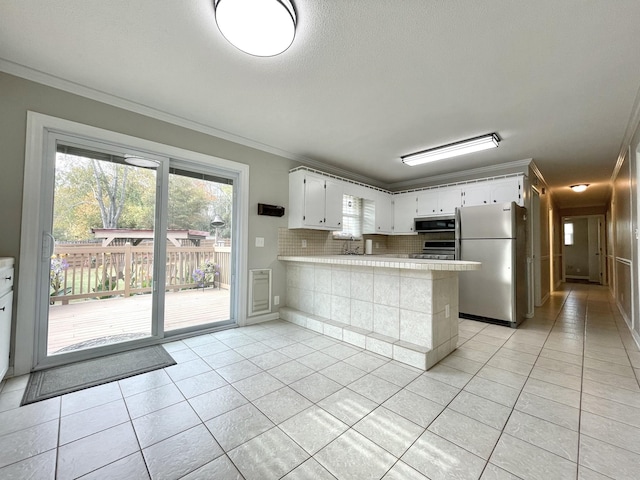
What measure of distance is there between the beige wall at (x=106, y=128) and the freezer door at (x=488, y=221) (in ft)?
8.97

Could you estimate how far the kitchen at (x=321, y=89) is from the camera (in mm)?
1629

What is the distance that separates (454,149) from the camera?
11.6ft

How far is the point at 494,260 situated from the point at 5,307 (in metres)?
4.95

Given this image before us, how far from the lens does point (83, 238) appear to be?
249cm

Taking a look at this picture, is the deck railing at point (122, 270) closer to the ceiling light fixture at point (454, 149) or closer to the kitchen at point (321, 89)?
the kitchen at point (321, 89)

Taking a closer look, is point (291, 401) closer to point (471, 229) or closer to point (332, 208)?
point (332, 208)

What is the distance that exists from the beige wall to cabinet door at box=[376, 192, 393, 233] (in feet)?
6.82

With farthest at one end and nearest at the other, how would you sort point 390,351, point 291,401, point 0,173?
point 390,351, point 0,173, point 291,401

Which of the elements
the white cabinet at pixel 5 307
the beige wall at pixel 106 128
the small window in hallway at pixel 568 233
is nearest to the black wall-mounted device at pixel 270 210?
the beige wall at pixel 106 128

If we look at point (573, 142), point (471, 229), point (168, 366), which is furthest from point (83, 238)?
point (573, 142)

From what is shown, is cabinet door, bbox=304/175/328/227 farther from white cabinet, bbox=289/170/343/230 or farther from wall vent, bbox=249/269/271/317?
wall vent, bbox=249/269/271/317

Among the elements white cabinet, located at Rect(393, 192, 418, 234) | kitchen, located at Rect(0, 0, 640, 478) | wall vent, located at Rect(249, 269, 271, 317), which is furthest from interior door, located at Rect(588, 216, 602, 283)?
wall vent, located at Rect(249, 269, 271, 317)

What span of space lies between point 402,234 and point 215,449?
185 inches

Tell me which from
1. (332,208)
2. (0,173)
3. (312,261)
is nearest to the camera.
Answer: (0,173)
